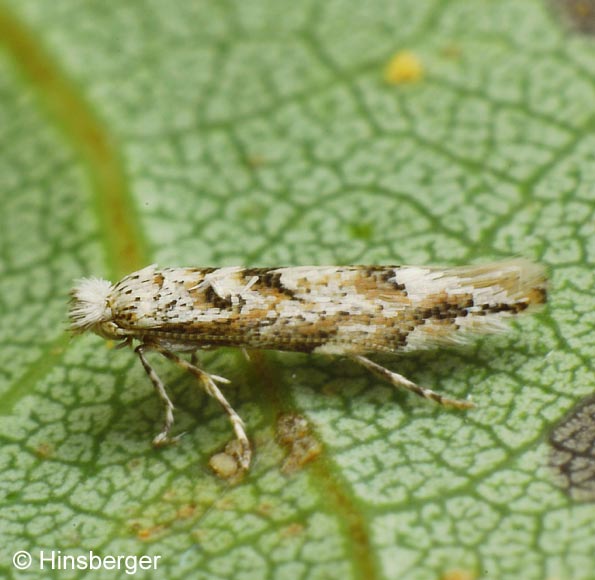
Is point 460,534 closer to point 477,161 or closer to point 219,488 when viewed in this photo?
point 219,488

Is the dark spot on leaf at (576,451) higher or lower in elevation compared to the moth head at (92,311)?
lower

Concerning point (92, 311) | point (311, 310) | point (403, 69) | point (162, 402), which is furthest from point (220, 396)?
point (403, 69)

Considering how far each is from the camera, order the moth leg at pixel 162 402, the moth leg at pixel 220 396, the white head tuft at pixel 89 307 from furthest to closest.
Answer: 1. the white head tuft at pixel 89 307
2. the moth leg at pixel 162 402
3. the moth leg at pixel 220 396

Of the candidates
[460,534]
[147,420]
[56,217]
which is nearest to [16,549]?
[147,420]

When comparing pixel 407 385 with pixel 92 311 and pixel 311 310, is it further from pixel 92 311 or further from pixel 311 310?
pixel 92 311

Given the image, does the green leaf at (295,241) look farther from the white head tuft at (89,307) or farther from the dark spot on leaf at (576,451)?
the white head tuft at (89,307)

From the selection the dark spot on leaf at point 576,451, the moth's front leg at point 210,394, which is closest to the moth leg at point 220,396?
the moth's front leg at point 210,394

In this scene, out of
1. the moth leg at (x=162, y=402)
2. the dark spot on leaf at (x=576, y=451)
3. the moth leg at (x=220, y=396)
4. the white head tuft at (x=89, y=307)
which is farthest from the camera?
the white head tuft at (x=89, y=307)

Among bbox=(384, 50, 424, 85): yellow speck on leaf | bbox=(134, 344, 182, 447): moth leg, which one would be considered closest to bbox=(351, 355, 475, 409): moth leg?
bbox=(134, 344, 182, 447): moth leg
